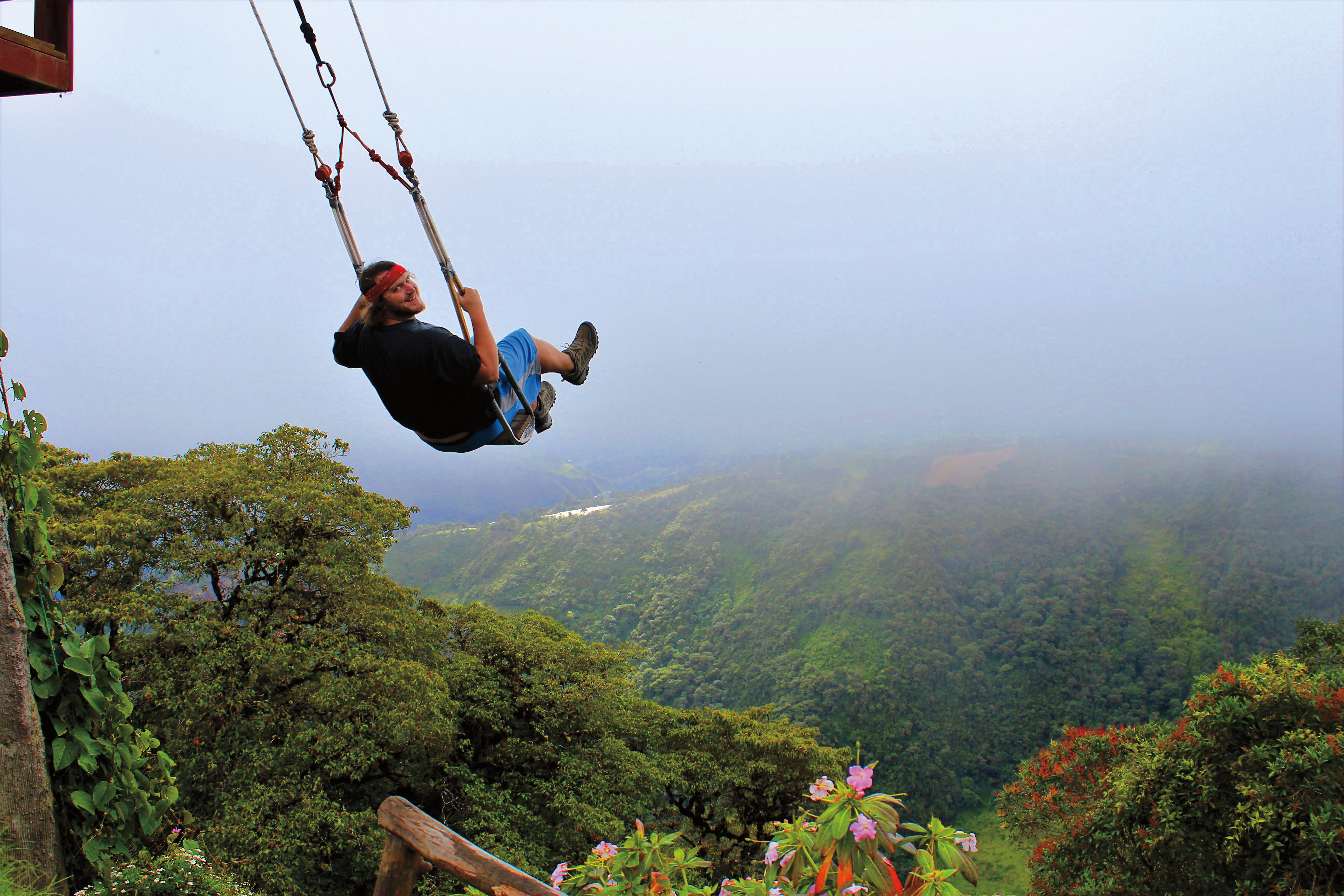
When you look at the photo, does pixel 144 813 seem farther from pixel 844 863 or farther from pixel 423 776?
pixel 423 776

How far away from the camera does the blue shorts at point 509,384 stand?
3354mm

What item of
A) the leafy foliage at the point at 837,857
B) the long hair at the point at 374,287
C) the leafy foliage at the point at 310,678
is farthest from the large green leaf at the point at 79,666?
the leafy foliage at the point at 310,678

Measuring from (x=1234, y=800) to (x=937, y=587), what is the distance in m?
65.8

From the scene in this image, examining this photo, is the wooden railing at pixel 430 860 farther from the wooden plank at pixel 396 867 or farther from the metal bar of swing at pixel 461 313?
the metal bar of swing at pixel 461 313

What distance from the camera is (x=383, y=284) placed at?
306cm

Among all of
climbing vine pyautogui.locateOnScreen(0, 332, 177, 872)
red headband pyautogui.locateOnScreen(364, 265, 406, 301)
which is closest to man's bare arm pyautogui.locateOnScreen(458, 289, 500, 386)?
red headband pyautogui.locateOnScreen(364, 265, 406, 301)

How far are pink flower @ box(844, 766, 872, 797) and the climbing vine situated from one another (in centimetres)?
357

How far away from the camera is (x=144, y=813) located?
4.16 m

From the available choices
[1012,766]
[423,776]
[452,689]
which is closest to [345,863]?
[423,776]

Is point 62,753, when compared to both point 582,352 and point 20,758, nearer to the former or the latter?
point 20,758

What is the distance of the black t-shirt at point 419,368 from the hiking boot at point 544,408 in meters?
0.43

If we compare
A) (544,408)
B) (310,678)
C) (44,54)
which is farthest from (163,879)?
(310,678)

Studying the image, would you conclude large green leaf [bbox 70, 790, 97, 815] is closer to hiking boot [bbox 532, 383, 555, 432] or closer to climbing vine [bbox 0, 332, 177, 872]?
climbing vine [bbox 0, 332, 177, 872]

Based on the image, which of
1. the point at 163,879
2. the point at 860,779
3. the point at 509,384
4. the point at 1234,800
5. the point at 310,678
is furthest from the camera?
the point at 310,678
